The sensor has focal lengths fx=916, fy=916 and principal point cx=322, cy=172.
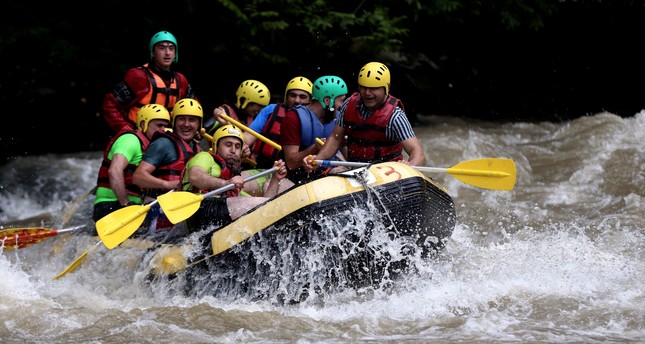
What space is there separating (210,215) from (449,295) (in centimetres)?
Answer: 180

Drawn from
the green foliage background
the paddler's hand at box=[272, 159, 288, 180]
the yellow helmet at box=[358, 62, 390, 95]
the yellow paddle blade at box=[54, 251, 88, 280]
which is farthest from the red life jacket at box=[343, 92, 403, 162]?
the green foliage background

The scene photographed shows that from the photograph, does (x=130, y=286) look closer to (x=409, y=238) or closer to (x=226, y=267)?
(x=226, y=267)

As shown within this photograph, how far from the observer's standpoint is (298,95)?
7723mm

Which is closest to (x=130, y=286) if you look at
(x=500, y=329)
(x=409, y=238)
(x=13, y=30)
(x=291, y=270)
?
(x=291, y=270)

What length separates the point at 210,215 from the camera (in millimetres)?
6586

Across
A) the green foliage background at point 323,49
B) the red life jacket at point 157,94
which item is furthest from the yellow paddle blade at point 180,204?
the green foliage background at point 323,49

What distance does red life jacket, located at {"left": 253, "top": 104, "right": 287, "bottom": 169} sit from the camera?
25.3 feet

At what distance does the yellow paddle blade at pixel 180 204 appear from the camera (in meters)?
6.15

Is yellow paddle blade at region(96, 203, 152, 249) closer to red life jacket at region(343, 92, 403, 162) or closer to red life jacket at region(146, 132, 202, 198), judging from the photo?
red life jacket at region(146, 132, 202, 198)

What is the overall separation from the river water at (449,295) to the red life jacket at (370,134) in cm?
87

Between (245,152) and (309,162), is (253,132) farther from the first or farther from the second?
(309,162)

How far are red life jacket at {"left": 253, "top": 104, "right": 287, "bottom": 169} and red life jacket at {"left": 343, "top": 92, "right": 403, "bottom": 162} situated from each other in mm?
1153

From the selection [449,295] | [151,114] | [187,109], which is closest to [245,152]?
[187,109]

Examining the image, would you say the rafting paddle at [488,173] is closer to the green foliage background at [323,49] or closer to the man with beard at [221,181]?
the man with beard at [221,181]
